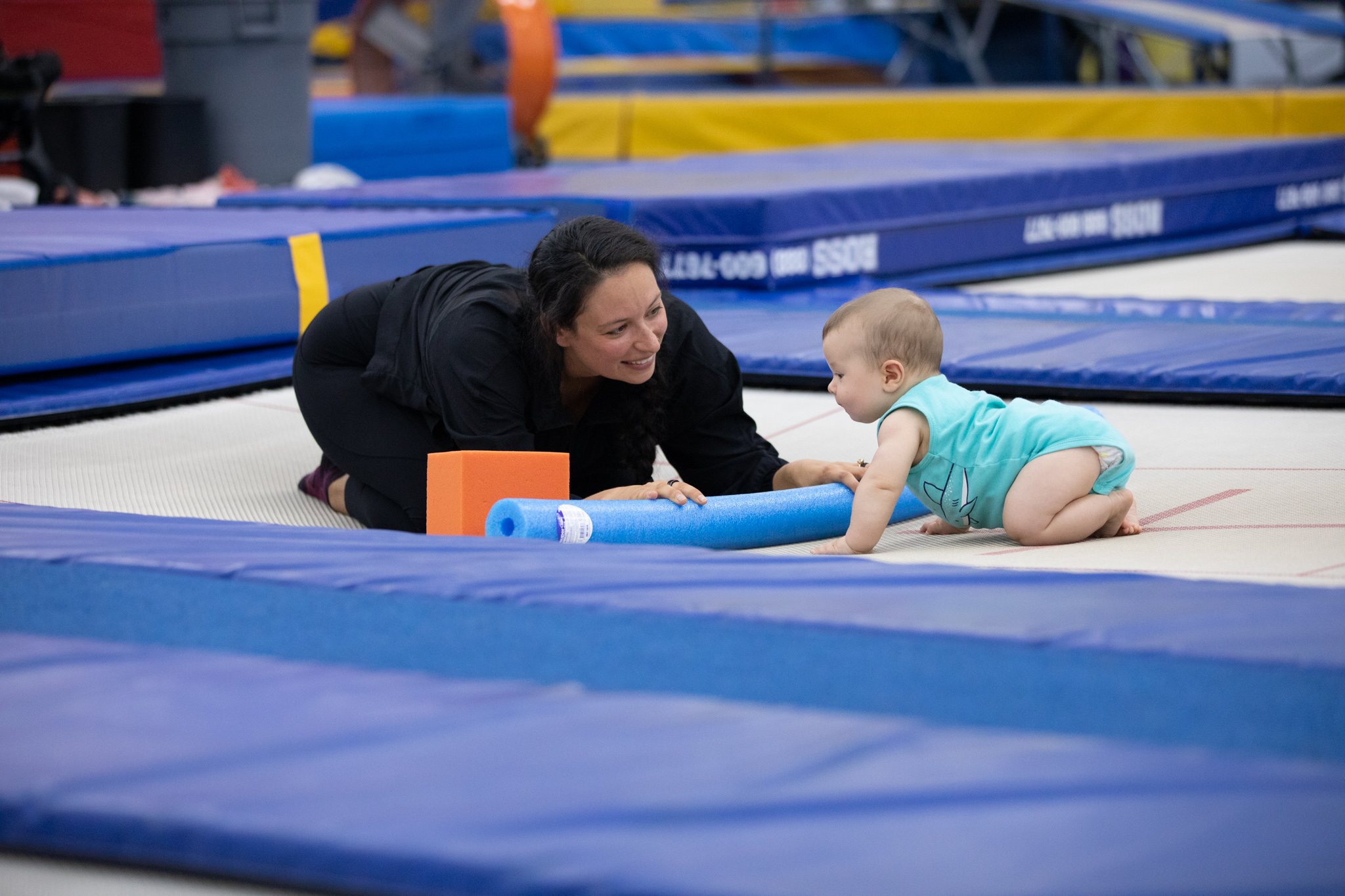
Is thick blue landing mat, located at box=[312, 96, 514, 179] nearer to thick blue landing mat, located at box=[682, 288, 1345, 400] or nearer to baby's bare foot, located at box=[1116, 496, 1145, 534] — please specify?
thick blue landing mat, located at box=[682, 288, 1345, 400]

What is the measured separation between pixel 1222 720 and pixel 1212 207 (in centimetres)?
617

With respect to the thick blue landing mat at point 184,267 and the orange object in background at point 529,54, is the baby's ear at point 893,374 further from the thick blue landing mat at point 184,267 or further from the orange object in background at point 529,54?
the orange object in background at point 529,54

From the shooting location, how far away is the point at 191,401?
3.78 m

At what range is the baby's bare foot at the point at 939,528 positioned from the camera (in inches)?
94.4

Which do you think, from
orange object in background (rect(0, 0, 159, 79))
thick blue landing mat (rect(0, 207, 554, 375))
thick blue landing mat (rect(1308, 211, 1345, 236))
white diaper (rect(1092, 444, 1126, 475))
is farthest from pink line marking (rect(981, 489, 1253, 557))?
orange object in background (rect(0, 0, 159, 79))

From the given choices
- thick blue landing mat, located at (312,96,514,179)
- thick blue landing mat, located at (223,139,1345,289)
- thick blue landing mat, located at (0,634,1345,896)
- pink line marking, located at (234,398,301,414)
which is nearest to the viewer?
thick blue landing mat, located at (0,634,1345,896)

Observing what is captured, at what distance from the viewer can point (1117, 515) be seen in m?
2.19

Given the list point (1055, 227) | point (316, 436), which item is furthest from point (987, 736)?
point (1055, 227)

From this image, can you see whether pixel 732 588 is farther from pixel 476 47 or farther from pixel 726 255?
pixel 476 47

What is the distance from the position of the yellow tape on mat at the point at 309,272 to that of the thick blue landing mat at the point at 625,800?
2.71 m

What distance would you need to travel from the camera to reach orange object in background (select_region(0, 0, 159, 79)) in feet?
29.9

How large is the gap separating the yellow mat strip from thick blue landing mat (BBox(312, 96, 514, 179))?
1.76 m

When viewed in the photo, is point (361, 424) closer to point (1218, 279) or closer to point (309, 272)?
point (309, 272)

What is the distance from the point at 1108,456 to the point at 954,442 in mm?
233
